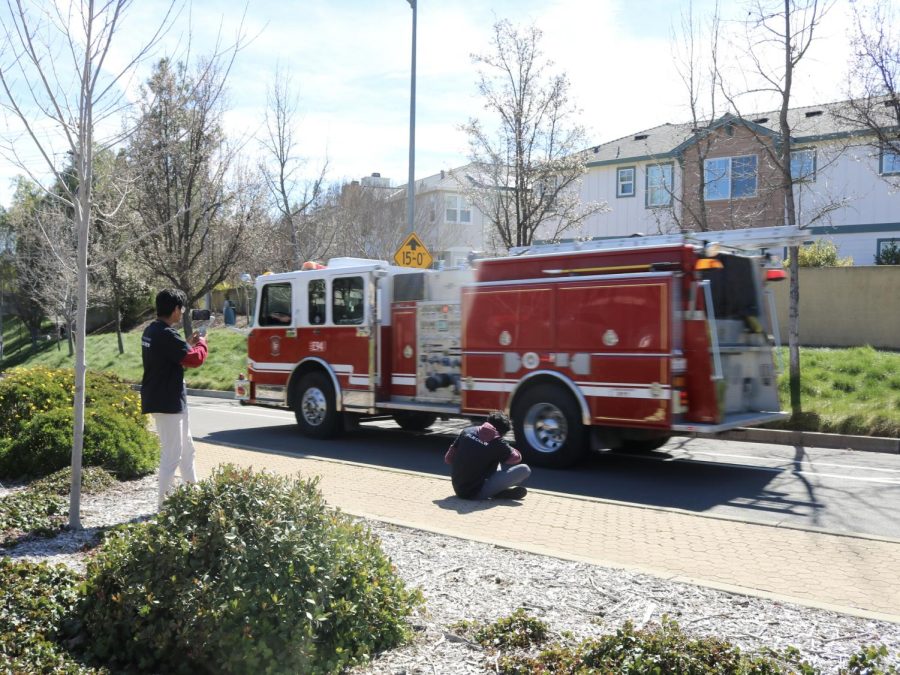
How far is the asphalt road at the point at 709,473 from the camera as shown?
7.75m

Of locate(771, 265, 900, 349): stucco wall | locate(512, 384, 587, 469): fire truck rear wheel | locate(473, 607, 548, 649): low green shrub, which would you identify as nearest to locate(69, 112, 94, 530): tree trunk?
locate(473, 607, 548, 649): low green shrub

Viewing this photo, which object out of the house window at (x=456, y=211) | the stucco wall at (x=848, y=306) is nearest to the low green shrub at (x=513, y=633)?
the stucco wall at (x=848, y=306)

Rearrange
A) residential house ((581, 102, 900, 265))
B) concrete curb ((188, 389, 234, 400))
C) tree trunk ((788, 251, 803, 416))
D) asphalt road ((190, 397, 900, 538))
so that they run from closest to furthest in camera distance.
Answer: asphalt road ((190, 397, 900, 538)) < tree trunk ((788, 251, 803, 416)) < concrete curb ((188, 389, 234, 400)) < residential house ((581, 102, 900, 265))

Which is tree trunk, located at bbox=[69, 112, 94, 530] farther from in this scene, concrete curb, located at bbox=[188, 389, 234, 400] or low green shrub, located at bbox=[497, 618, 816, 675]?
concrete curb, located at bbox=[188, 389, 234, 400]

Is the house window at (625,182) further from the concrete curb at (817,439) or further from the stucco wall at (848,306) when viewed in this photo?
the concrete curb at (817,439)

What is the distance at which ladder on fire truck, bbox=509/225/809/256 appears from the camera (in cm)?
926

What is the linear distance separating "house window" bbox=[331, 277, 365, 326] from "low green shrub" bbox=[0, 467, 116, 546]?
16.6 ft

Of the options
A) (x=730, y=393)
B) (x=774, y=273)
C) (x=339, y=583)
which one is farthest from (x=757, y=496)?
(x=339, y=583)

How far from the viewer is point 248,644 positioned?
3.45 metres

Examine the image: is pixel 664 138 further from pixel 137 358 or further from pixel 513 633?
pixel 513 633

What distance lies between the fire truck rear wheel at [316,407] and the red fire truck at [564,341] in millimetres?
24

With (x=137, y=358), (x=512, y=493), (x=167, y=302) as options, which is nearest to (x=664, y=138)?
(x=137, y=358)

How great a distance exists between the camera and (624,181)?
33.5 meters

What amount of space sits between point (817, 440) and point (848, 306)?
8.98 m
